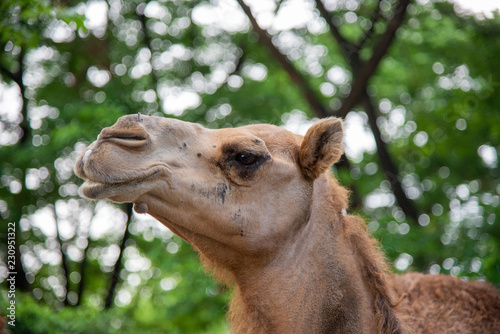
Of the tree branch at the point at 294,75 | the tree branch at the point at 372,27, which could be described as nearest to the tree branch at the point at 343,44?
the tree branch at the point at 372,27

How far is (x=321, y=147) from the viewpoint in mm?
3709

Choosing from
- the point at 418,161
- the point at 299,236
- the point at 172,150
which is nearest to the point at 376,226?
the point at 418,161

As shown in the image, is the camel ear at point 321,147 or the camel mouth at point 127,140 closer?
the camel mouth at point 127,140

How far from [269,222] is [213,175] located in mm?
498

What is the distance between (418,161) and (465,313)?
7.40m

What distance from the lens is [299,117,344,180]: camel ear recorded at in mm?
3688

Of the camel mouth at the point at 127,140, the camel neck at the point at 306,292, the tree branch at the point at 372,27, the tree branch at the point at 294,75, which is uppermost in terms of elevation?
the camel mouth at the point at 127,140

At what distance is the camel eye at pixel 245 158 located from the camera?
3484mm

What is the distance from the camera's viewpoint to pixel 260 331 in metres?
3.56

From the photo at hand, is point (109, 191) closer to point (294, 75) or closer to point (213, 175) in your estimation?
point (213, 175)

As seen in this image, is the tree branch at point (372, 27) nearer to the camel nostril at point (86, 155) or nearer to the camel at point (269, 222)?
the camel at point (269, 222)

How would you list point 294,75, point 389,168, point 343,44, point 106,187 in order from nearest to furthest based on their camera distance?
1. point 106,187
2. point 294,75
3. point 343,44
4. point 389,168

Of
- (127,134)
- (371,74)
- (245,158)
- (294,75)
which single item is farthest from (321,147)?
(294,75)

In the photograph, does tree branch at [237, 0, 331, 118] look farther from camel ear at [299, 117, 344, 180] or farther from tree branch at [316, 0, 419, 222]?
camel ear at [299, 117, 344, 180]
